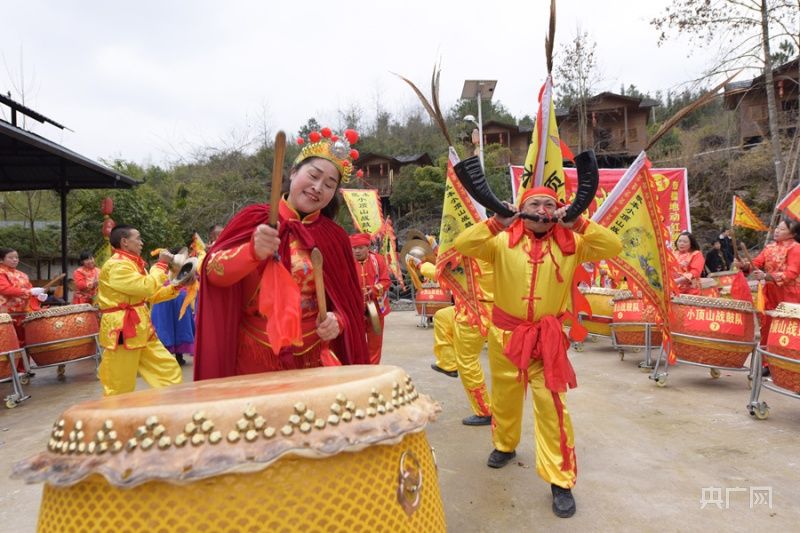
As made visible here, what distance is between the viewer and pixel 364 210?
365 inches

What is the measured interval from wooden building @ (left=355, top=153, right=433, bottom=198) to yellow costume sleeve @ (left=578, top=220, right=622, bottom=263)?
19462mm

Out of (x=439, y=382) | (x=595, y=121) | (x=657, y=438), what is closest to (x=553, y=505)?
(x=657, y=438)

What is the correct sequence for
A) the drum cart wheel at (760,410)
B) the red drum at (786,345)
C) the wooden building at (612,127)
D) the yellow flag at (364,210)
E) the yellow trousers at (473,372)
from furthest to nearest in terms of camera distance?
the wooden building at (612,127)
the yellow flag at (364,210)
the yellow trousers at (473,372)
the drum cart wheel at (760,410)
the red drum at (786,345)

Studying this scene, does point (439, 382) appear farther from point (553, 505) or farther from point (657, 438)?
point (553, 505)

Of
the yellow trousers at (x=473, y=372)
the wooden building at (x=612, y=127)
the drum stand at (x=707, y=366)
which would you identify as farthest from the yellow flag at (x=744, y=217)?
the wooden building at (x=612, y=127)

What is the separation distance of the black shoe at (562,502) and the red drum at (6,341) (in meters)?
5.36

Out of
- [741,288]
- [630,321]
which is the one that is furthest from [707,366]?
[741,288]

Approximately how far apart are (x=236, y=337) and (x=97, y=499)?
89cm

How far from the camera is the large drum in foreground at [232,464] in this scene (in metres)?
0.94

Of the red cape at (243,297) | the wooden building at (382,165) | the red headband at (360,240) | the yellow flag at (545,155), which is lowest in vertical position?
the red cape at (243,297)

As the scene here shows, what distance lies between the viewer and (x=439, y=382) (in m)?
5.72

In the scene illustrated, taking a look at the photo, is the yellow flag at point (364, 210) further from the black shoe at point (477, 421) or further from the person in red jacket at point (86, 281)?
the black shoe at point (477, 421)

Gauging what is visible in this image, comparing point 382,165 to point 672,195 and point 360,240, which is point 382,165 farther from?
point 360,240

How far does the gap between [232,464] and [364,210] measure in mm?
8476
